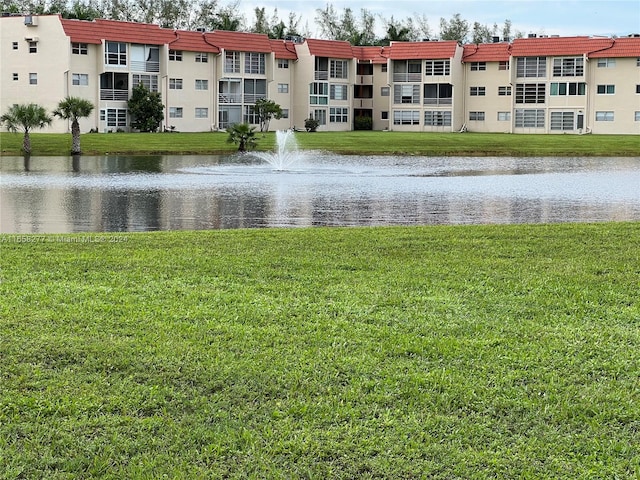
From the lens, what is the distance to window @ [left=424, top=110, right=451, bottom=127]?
8406cm

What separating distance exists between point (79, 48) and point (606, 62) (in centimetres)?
4327

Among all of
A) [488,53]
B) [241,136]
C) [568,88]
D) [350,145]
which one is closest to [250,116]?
[488,53]

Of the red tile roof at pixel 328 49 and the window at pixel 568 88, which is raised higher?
the red tile roof at pixel 328 49

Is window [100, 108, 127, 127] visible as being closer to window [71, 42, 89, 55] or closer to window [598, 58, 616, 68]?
window [71, 42, 89, 55]

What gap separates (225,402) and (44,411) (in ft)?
3.58

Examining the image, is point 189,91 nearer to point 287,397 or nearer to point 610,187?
point 610,187

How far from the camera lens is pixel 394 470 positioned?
497 cm

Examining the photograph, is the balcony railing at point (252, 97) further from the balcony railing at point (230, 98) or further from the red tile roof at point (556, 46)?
the red tile roof at point (556, 46)

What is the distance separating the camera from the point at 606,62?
258ft

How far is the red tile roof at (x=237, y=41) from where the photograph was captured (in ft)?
252

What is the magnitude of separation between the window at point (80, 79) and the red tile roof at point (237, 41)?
39.4 feet

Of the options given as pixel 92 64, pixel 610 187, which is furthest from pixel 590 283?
pixel 92 64

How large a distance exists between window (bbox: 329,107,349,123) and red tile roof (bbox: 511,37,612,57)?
15.9 meters

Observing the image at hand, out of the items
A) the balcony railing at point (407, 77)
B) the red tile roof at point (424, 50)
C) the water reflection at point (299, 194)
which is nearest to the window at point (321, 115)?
the balcony railing at point (407, 77)
